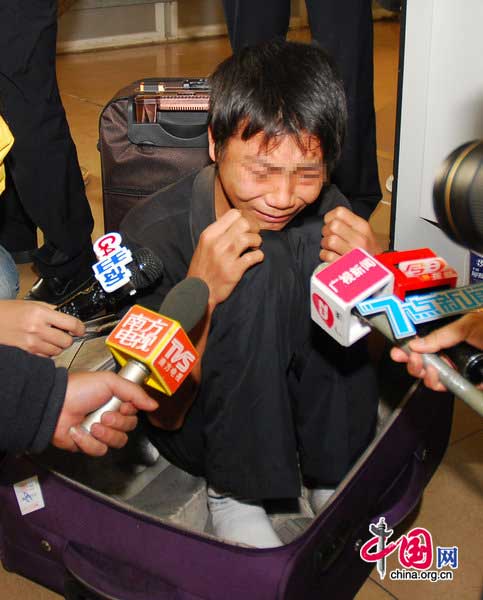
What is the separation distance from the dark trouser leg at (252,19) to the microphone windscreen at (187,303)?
3.24ft

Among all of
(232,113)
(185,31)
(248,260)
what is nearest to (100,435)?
(248,260)

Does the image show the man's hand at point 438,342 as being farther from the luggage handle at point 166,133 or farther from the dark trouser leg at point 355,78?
the dark trouser leg at point 355,78

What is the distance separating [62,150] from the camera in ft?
5.43

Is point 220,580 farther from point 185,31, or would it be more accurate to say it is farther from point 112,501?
point 185,31

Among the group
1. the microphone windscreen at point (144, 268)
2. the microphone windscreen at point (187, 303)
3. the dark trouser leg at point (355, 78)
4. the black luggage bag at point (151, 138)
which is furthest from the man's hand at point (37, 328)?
the dark trouser leg at point (355, 78)

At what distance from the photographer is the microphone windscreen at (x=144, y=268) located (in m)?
1.00

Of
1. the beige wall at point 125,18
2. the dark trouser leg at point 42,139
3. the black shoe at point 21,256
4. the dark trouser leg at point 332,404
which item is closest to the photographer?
the dark trouser leg at point 332,404

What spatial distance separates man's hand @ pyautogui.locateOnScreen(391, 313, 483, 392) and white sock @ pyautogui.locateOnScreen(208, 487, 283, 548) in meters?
0.42

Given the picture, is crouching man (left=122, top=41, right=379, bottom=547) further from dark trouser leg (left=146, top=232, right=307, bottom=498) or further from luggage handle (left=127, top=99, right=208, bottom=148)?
luggage handle (left=127, top=99, right=208, bottom=148)

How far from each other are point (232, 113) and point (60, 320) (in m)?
0.34

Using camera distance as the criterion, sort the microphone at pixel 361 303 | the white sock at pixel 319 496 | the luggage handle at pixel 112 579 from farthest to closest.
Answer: the white sock at pixel 319 496 < the luggage handle at pixel 112 579 < the microphone at pixel 361 303

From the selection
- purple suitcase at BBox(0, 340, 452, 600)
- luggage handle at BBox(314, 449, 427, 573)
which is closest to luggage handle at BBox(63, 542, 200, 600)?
purple suitcase at BBox(0, 340, 452, 600)

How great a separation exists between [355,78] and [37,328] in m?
1.00

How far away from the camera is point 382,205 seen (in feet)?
7.17
